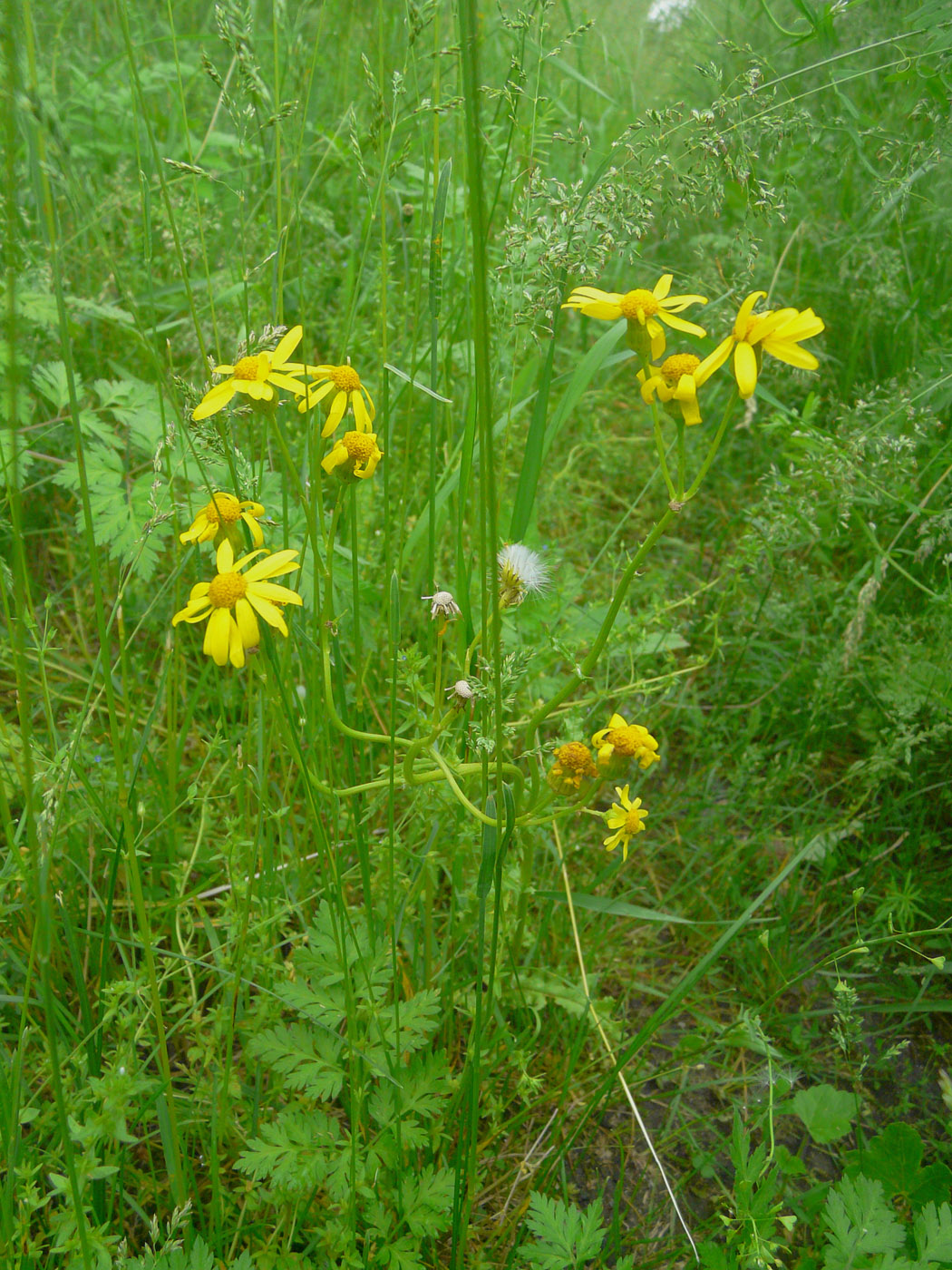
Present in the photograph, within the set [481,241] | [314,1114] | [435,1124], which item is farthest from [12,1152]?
[481,241]

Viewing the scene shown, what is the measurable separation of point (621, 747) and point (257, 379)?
0.70 m

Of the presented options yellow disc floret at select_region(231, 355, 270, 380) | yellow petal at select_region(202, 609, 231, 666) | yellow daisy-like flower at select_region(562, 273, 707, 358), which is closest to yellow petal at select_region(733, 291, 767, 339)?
yellow daisy-like flower at select_region(562, 273, 707, 358)

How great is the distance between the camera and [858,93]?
3.13 meters

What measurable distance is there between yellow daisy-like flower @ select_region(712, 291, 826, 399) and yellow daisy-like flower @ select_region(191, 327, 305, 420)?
1.75 ft

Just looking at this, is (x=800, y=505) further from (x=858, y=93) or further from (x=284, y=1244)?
(x=858, y=93)

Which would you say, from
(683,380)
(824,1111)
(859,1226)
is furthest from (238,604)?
(824,1111)

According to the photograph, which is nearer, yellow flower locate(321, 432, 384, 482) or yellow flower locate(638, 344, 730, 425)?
yellow flower locate(638, 344, 730, 425)

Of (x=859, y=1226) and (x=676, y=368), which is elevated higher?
(x=676, y=368)

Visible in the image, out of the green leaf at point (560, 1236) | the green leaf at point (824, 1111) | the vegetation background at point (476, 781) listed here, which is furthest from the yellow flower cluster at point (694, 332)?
the green leaf at point (824, 1111)

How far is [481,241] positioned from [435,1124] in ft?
3.89

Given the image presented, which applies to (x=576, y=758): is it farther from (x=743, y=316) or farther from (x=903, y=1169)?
(x=903, y=1169)

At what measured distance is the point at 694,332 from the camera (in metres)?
1.11

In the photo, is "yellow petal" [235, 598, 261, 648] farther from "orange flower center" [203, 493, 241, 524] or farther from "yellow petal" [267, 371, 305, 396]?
"yellow petal" [267, 371, 305, 396]

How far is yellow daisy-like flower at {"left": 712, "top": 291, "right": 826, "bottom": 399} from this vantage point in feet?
3.11
